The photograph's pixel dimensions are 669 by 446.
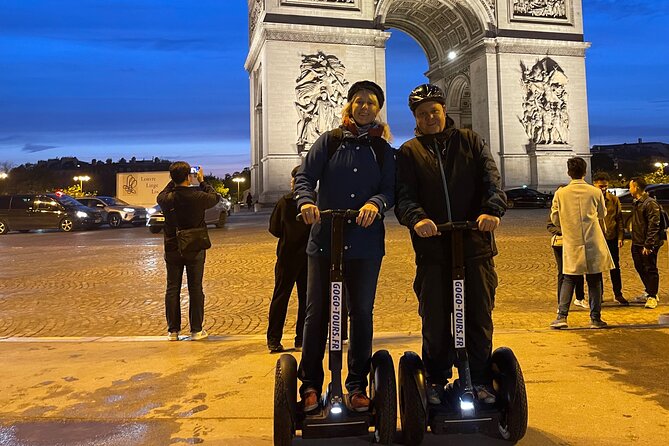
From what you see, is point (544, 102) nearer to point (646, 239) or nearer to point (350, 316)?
point (646, 239)

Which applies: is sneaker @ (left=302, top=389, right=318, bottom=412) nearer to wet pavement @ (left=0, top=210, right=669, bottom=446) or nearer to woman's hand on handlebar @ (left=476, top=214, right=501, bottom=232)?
wet pavement @ (left=0, top=210, right=669, bottom=446)

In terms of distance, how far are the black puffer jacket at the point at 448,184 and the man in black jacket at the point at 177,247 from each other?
8.97 ft

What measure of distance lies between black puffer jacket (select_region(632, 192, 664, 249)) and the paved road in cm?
74

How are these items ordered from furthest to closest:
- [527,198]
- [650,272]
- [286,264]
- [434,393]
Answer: [527,198], [650,272], [286,264], [434,393]

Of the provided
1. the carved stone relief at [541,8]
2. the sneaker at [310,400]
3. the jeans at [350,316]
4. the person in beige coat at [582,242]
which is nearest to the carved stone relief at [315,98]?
the carved stone relief at [541,8]

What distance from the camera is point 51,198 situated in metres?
22.4

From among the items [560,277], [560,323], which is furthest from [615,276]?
[560,323]

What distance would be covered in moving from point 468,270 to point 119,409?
225 centimetres

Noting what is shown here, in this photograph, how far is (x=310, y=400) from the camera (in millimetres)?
2730

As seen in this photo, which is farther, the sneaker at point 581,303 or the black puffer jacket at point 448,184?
the sneaker at point 581,303

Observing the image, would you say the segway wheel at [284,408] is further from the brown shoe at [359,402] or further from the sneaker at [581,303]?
the sneaker at [581,303]

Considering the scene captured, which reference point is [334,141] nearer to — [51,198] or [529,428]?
[529,428]

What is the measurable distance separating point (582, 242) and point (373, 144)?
309 cm

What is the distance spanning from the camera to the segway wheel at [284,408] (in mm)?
2561
